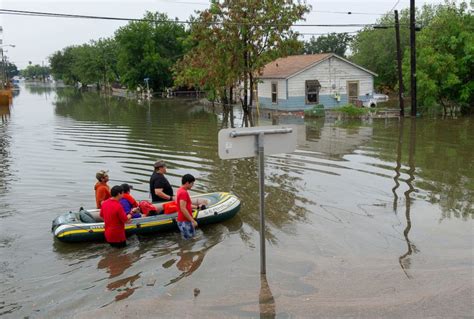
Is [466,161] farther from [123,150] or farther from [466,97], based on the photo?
[466,97]

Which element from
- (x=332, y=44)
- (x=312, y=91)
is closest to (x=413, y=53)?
(x=312, y=91)

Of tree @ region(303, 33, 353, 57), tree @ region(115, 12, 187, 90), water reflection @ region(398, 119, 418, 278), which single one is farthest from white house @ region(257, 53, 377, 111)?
tree @ region(303, 33, 353, 57)

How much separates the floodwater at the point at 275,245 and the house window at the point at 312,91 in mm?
18066

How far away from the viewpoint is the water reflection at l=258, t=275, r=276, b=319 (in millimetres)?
6234

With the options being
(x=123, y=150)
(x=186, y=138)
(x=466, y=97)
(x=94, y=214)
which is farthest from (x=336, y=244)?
(x=466, y=97)

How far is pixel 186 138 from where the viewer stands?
23.8m

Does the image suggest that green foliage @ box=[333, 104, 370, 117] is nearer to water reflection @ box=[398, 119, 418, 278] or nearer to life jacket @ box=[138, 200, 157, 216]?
water reflection @ box=[398, 119, 418, 278]

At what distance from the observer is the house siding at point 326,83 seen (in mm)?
36469

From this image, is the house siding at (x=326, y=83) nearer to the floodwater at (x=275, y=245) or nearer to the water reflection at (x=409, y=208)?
the water reflection at (x=409, y=208)

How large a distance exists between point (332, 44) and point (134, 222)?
97.7 meters

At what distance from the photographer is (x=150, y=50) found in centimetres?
6775

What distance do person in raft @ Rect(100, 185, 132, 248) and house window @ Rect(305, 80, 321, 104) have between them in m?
29.2

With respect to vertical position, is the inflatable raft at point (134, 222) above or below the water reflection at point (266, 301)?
above

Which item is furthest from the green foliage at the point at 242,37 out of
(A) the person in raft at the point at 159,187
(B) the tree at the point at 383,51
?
(A) the person in raft at the point at 159,187
